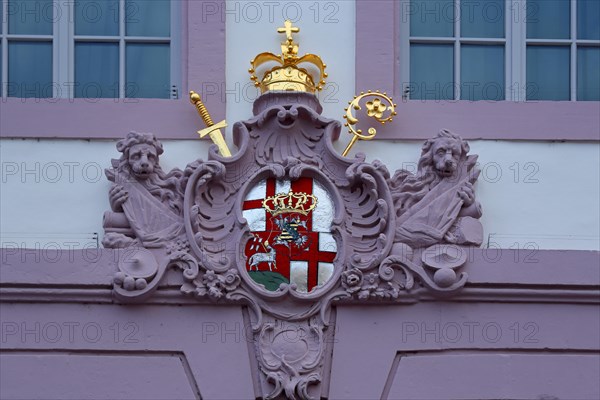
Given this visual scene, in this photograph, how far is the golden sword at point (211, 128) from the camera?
11.3 metres

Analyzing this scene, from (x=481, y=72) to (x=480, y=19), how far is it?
→ 37 centimetres

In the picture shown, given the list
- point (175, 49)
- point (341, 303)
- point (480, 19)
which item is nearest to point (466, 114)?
point (480, 19)

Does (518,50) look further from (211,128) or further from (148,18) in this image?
(148,18)

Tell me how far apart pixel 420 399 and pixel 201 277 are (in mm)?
1519

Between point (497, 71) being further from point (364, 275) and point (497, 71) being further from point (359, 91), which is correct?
point (364, 275)

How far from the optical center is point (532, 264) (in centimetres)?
1109

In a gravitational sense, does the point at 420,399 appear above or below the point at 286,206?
below

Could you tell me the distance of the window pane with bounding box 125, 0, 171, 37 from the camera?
11.8 meters

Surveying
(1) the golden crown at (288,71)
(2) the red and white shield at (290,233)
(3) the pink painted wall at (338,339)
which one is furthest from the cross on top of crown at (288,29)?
(3) the pink painted wall at (338,339)

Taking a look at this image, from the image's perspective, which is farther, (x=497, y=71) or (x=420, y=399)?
(x=497, y=71)

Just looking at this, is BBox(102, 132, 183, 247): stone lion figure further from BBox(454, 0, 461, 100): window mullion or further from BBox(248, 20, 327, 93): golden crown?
BBox(454, 0, 461, 100): window mullion

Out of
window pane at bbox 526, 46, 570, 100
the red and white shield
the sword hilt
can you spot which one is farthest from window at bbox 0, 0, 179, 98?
window pane at bbox 526, 46, 570, 100

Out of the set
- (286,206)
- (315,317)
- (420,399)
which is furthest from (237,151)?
(420,399)

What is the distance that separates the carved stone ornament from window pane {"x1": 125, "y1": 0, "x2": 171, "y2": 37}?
35.4 inches
